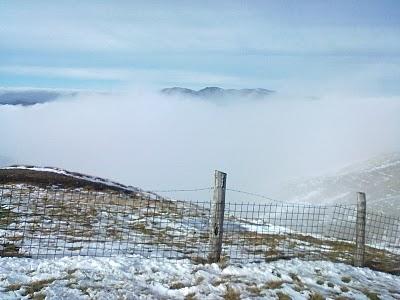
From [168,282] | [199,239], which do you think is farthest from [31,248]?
[199,239]

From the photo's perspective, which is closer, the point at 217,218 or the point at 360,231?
the point at 217,218

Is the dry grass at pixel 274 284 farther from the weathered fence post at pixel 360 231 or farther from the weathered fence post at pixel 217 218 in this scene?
the weathered fence post at pixel 360 231

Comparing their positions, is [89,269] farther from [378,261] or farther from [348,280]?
[378,261]

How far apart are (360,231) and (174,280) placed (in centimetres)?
619

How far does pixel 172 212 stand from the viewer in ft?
99.0

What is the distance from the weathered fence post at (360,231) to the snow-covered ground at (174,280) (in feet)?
3.99

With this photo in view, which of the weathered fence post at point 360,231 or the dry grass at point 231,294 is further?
the weathered fence post at point 360,231

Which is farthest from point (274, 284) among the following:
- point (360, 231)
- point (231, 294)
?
point (360, 231)

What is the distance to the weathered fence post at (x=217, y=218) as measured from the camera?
45.2ft

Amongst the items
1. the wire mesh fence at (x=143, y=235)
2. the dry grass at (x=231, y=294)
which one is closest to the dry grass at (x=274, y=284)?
the dry grass at (x=231, y=294)

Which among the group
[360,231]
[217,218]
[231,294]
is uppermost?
[217,218]

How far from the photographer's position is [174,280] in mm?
12219

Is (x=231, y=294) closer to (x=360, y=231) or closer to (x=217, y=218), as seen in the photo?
(x=217, y=218)

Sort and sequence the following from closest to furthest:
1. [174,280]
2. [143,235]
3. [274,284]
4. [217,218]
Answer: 1. [174,280]
2. [274,284]
3. [217,218]
4. [143,235]
